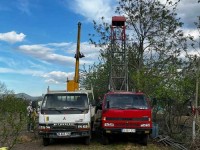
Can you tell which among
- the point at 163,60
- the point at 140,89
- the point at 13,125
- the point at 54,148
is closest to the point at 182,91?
the point at 140,89

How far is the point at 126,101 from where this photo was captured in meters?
16.2

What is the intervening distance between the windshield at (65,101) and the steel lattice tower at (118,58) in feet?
22.7

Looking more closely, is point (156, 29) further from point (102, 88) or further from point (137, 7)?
point (102, 88)

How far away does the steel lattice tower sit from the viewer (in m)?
24.1

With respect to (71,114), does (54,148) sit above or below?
below

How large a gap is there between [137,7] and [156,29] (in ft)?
8.15

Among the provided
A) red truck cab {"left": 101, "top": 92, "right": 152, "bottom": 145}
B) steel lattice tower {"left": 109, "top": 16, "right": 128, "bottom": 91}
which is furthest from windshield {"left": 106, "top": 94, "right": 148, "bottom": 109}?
steel lattice tower {"left": 109, "top": 16, "right": 128, "bottom": 91}

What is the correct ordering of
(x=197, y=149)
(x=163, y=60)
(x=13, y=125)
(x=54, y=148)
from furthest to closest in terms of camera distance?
(x=163, y=60), (x=54, y=148), (x=197, y=149), (x=13, y=125)

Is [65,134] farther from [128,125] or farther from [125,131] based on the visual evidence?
[128,125]

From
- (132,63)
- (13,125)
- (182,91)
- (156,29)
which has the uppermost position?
(156,29)

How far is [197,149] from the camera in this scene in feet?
44.2

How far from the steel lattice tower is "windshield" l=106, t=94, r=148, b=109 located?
6.43m

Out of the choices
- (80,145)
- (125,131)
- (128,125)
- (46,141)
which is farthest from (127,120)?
(46,141)

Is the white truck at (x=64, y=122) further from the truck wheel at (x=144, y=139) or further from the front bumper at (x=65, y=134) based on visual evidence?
the truck wheel at (x=144, y=139)
